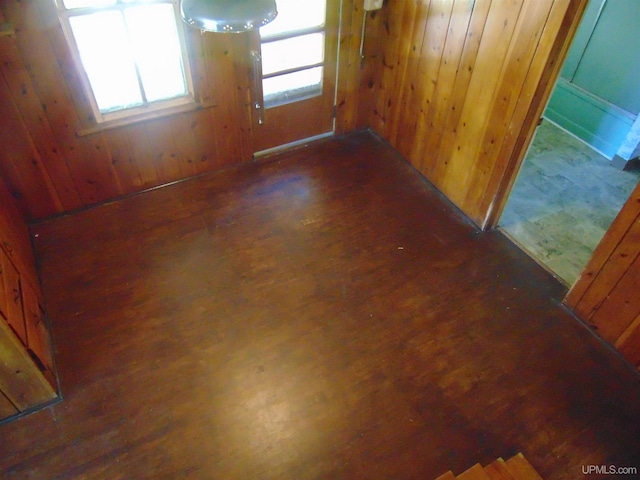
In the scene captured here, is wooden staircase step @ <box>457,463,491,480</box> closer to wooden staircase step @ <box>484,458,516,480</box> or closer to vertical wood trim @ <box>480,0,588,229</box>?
wooden staircase step @ <box>484,458,516,480</box>

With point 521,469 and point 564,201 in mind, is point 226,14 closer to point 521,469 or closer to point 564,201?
point 521,469

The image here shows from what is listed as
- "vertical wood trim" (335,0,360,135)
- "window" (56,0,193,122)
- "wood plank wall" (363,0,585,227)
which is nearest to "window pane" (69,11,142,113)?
"window" (56,0,193,122)

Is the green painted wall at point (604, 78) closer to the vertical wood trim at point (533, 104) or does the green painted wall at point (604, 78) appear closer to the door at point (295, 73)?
the vertical wood trim at point (533, 104)

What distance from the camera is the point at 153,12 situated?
2.68 m

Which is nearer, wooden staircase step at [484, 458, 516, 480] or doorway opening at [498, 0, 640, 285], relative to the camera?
wooden staircase step at [484, 458, 516, 480]

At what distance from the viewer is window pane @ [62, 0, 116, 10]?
2.47 meters

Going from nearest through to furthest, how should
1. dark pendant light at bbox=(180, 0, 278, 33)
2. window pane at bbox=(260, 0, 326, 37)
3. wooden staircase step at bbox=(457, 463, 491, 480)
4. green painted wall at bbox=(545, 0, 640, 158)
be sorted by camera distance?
dark pendant light at bbox=(180, 0, 278, 33)
wooden staircase step at bbox=(457, 463, 491, 480)
window pane at bbox=(260, 0, 326, 37)
green painted wall at bbox=(545, 0, 640, 158)

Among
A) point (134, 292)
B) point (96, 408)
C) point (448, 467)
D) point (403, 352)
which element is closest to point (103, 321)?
point (134, 292)

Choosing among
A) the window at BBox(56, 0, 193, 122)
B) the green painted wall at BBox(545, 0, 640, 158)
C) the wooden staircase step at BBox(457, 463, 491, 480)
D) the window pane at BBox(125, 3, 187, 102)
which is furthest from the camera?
the green painted wall at BBox(545, 0, 640, 158)

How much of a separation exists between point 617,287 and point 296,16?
8.52 ft

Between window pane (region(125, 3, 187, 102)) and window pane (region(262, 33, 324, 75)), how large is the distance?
2.01 ft

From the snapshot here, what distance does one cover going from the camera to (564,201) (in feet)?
11.7

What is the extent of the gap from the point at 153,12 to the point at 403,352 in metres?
2.44

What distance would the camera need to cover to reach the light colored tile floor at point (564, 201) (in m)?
3.18
